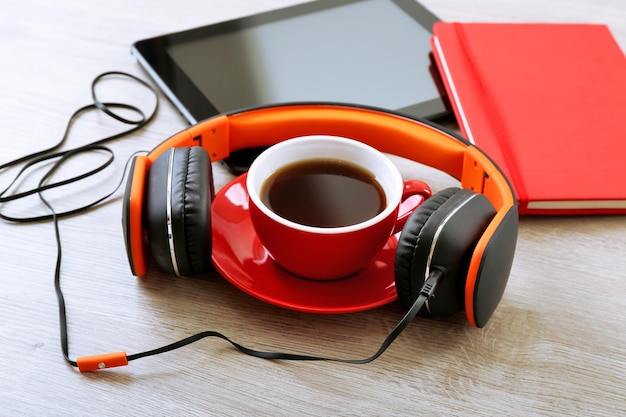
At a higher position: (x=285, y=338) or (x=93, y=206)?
(x=93, y=206)

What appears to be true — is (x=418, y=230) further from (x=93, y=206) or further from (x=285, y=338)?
(x=93, y=206)

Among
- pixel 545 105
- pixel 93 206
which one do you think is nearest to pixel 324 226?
pixel 93 206

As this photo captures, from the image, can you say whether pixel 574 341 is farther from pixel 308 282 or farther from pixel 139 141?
pixel 139 141

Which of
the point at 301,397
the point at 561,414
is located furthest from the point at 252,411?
the point at 561,414

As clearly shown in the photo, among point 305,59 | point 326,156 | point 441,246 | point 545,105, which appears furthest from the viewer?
point 305,59

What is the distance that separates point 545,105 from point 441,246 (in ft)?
1.19

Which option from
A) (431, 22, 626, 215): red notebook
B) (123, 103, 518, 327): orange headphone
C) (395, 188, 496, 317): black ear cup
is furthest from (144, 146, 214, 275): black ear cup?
(431, 22, 626, 215): red notebook

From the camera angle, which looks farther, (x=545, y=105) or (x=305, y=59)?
(x=305, y=59)

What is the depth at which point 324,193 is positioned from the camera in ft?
2.19

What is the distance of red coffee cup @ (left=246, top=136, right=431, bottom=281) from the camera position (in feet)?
1.94

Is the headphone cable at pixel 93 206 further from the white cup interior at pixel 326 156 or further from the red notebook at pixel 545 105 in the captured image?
the red notebook at pixel 545 105

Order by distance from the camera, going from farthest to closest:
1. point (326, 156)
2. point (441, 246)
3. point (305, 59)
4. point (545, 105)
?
point (305, 59), point (545, 105), point (326, 156), point (441, 246)

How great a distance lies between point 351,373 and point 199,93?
0.44 meters

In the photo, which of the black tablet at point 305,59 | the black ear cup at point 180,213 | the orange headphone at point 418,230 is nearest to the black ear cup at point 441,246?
the orange headphone at point 418,230
